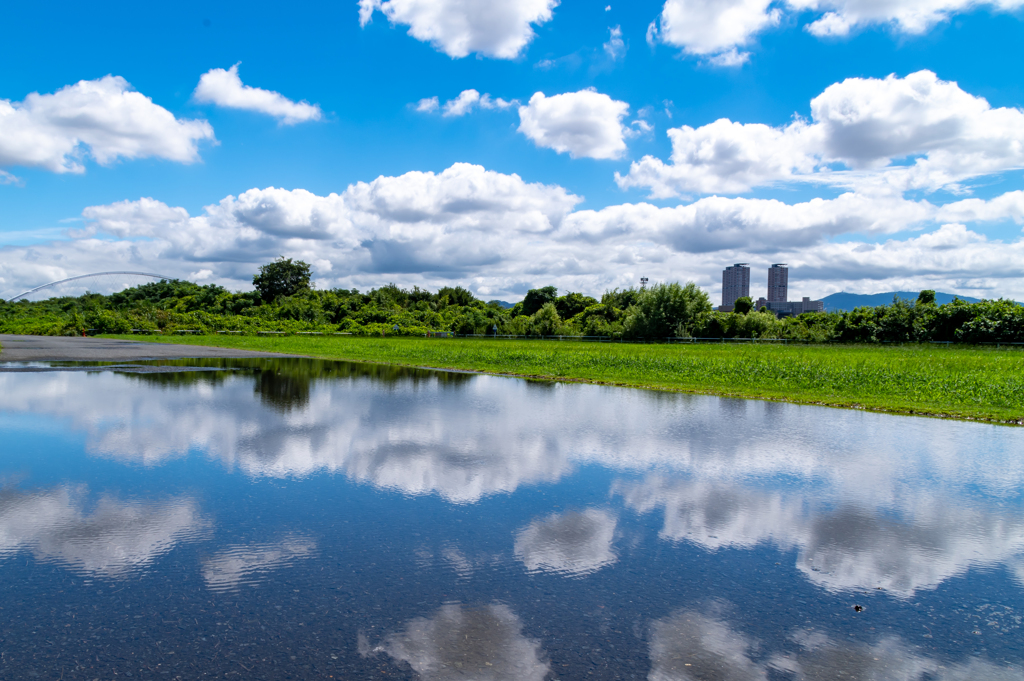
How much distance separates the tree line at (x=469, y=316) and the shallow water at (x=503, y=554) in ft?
149

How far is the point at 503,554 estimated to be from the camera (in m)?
4.99

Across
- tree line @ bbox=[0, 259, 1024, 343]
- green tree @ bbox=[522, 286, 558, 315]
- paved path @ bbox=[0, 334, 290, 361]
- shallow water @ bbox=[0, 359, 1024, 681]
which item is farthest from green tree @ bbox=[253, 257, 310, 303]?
shallow water @ bbox=[0, 359, 1024, 681]

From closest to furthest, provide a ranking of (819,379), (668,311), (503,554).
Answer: (503,554), (819,379), (668,311)

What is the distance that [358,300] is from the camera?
303 ft

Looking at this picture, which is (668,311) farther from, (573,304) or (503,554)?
(503,554)

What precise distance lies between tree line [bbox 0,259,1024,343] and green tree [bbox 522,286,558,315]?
204mm

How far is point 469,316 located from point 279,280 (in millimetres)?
38659

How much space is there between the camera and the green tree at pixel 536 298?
96.2 metres

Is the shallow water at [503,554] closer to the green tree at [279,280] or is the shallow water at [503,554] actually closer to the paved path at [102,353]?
the paved path at [102,353]

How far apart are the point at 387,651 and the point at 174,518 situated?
331 cm

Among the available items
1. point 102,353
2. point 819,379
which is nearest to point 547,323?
point 102,353

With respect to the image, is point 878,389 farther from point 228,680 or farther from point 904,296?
point 904,296

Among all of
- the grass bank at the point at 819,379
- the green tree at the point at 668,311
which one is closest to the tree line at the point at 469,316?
the green tree at the point at 668,311

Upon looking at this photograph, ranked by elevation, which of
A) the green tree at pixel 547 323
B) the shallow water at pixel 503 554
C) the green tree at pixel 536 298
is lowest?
the shallow water at pixel 503 554
